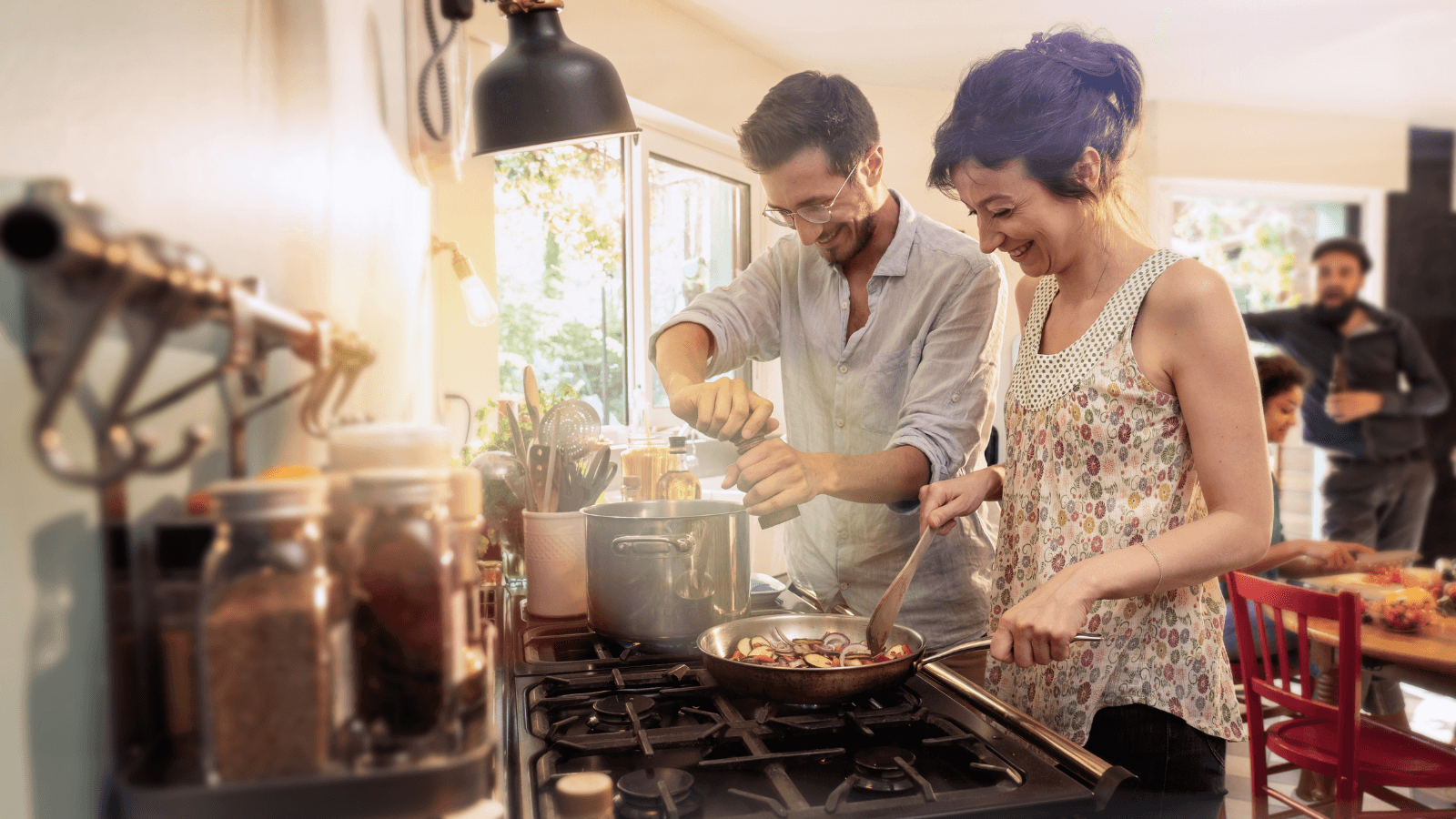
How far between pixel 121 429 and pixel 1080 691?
1.00 metres

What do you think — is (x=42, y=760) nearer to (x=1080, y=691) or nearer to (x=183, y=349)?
(x=183, y=349)

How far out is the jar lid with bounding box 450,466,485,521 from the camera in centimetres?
30

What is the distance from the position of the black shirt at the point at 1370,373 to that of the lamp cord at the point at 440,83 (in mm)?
2262

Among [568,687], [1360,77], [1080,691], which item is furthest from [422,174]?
[1360,77]

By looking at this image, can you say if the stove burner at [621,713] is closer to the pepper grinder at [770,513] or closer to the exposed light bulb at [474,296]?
the pepper grinder at [770,513]

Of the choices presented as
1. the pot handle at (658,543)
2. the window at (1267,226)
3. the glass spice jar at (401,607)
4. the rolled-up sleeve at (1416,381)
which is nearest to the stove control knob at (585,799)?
the glass spice jar at (401,607)

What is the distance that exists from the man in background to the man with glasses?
153 centimetres

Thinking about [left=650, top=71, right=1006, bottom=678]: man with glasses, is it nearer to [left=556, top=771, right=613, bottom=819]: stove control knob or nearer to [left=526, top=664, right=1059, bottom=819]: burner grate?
[left=526, top=664, right=1059, bottom=819]: burner grate

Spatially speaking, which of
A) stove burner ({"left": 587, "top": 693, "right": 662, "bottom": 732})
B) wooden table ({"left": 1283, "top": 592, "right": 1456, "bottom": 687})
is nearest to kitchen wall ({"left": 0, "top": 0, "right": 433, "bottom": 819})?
stove burner ({"left": 587, "top": 693, "right": 662, "bottom": 732})

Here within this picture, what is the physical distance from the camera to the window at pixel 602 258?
2.15m

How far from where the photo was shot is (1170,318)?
0.89 m

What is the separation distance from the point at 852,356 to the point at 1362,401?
227 centimetres

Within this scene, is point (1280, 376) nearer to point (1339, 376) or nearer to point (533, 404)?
point (1339, 376)

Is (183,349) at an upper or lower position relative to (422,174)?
lower
